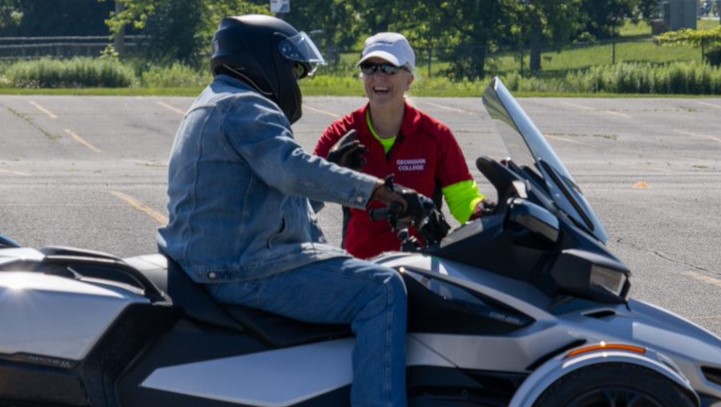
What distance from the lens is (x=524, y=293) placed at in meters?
4.40

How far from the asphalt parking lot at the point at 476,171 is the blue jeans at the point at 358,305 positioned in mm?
3961

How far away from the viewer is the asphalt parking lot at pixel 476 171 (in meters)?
10.6

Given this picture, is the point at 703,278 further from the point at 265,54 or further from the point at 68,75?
the point at 68,75

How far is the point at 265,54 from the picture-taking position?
4398 millimetres

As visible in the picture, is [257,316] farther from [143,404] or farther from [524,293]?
[524,293]

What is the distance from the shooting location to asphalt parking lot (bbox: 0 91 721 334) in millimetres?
10586

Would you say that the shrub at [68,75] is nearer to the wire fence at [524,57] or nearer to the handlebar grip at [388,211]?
the wire fence at [524,57]

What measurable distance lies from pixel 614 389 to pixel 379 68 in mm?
1978

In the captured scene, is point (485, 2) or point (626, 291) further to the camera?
point (485, 2)

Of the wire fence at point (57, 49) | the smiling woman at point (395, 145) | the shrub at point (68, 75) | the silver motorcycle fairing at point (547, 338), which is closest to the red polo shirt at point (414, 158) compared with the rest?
the smiling woman at point (395, 145)

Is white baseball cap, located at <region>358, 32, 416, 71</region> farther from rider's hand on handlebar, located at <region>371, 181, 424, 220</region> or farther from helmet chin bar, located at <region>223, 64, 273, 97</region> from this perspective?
rider's hand on handlebar, located at <region>371, 181, 424, 220</region>

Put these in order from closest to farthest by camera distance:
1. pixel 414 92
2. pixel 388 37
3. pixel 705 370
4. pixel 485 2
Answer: pixel 705 370 → pixel 388 37 → pixel 414 92 → pixel 485 2

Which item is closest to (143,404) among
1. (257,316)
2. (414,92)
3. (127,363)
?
(127,363)

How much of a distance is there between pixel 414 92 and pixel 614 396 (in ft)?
119
